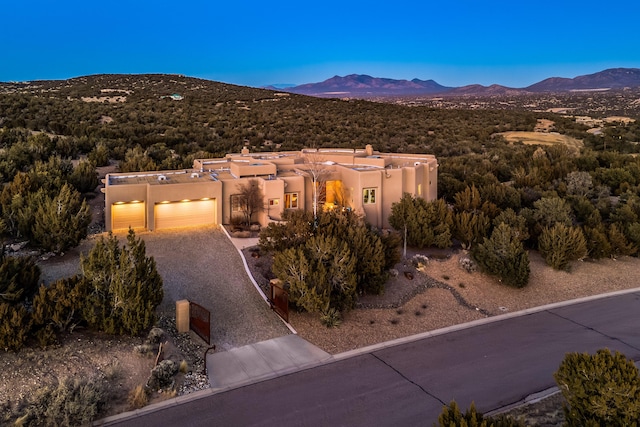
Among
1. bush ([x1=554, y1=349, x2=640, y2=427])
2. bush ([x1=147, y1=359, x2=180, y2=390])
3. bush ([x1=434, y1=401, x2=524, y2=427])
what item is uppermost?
bush ([x1=554, y1=349, x2=640, y2=427])

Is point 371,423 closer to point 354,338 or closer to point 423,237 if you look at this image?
point 354,338

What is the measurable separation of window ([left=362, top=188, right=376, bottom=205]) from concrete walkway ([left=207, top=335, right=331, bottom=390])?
460 inches

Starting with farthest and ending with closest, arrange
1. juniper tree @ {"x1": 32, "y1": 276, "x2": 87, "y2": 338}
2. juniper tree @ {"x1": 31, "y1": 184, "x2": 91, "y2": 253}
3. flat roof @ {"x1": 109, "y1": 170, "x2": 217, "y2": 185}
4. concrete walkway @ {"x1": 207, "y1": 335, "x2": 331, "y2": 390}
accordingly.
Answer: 1. flat roof @ {"x1": 109, "y1": 170, "x2": 217, "y2": 185}
2. juniper tree @ {"x1": 31, "y1": 184, "x2": 91, "y2": 253}
3. juniper tree @ {"x1": 32, "y1": 276, "x2": 87, "y2": 338}
4. concrete walkway @ {"x1": 207, "y1": 335, "x2": 331, "y2": 390}

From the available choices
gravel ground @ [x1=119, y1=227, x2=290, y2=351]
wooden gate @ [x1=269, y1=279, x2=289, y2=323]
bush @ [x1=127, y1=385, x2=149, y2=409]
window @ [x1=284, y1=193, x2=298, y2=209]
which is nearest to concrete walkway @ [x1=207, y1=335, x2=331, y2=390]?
gravel ground @ [x1=119, y1=227, x2=290, y2=351]

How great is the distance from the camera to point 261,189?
23.5 metres

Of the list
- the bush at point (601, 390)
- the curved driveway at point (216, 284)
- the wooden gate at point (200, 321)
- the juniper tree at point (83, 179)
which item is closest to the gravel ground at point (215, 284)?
the curved driveway at point (216, 284)

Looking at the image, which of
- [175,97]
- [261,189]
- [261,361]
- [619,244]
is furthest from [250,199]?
[175,97]

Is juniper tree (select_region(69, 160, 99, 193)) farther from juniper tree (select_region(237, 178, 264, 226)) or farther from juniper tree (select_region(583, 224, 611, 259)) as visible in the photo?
juniper tree (select_region(583, 224, 611, 259))

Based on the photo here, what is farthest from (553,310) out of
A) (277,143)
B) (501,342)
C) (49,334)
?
(277,143)

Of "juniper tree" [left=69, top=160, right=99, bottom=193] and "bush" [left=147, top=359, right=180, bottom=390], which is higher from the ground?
"juniper tree" [left=69, top=160, right=99, bottom=193]

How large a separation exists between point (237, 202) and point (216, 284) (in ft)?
24.4

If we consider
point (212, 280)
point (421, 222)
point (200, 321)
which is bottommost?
point (200, 321)

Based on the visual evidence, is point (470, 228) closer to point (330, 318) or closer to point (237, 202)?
point (330, 318)

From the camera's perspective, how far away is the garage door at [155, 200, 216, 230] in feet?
73.3
